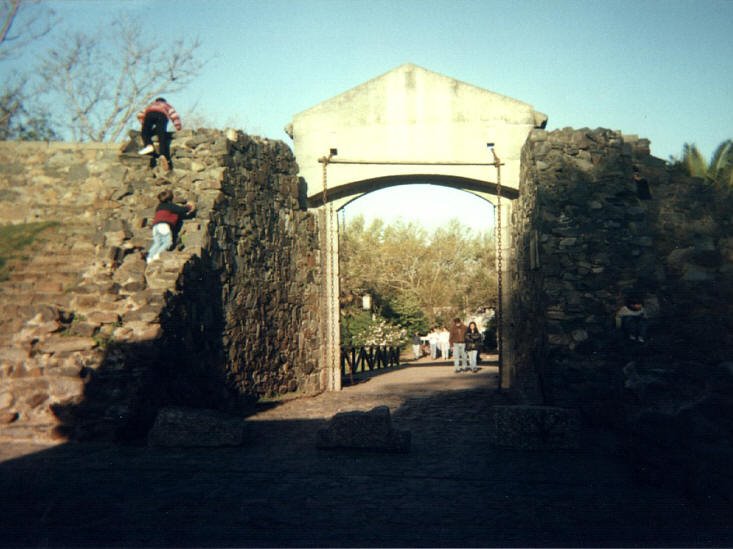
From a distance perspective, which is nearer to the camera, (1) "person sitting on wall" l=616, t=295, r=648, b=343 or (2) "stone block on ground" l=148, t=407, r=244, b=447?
(2) "stone block on ground" l=148, t=407, r=244, b=447

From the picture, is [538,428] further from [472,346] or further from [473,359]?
[472,346]

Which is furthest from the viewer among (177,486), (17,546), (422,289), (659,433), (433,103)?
(422,289)

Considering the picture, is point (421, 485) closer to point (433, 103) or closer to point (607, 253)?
point (607, 253)

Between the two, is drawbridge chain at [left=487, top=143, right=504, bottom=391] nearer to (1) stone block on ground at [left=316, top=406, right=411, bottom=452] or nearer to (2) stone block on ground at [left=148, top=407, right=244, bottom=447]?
(1) stone block on ground at [left=316, top=406, right=411, bottom=452]

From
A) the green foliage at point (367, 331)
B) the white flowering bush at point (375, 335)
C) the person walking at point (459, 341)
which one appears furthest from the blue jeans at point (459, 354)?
the green foliage at point (367, 331)

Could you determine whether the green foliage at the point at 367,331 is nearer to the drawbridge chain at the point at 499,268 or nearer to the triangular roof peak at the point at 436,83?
the drawbridge chain at the point at 499,268

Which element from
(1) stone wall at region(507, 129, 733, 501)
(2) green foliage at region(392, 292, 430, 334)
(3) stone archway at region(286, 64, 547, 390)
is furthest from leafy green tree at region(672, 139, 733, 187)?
(2) green foliage at region(392, 292, 430, 334)

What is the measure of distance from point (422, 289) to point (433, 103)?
23.8 meters

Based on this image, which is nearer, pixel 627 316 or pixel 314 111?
pixel 627 316

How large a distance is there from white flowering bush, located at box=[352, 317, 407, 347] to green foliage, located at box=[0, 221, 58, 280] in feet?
37.3

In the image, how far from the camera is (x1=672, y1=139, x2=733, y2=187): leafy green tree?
9.88 meters

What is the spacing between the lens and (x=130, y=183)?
29.9 feet

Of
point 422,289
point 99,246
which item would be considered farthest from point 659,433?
point 422,289

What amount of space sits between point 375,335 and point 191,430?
1556cm
